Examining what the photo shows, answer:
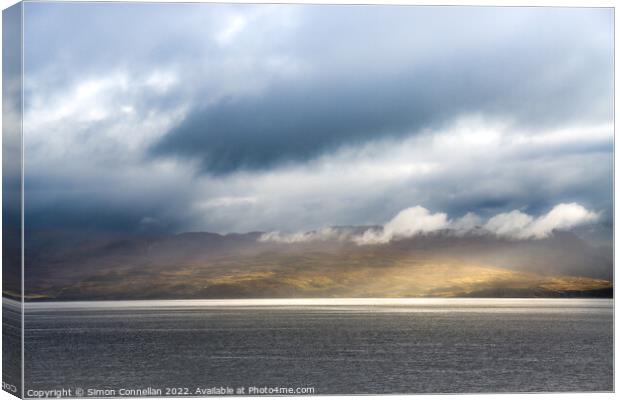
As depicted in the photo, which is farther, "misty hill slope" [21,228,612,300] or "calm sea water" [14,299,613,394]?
"misty hill slope" [21,228,612,300]

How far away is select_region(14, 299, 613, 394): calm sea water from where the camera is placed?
99.3 ft

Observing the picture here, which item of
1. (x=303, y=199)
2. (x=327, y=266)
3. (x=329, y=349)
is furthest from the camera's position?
(x=327, y=266)

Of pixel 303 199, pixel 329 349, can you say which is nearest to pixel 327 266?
pixel 303 199

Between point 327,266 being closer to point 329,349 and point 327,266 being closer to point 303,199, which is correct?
point 303,199

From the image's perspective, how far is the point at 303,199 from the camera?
35281 millimetres

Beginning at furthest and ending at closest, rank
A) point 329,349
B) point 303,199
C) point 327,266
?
point 327,266, point 303,199, point 329,349

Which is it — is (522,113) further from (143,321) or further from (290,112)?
(143,321)

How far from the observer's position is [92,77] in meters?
32.0

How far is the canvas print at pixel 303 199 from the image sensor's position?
30.5 metres

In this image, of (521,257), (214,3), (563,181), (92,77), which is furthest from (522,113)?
(92,77)

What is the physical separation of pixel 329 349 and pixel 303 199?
18.3ft

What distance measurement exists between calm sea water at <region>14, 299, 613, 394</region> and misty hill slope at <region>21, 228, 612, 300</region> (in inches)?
23.4

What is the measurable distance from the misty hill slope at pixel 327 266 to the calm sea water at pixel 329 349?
1.95ft

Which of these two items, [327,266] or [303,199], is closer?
[303,199]
